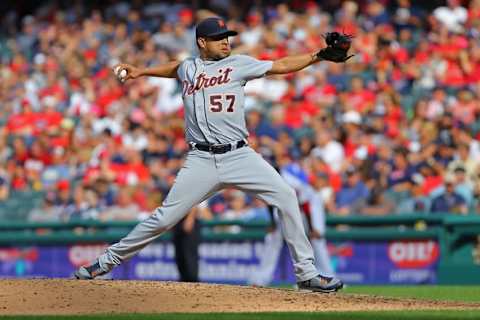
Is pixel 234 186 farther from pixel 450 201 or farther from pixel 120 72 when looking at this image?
pixel 450 201

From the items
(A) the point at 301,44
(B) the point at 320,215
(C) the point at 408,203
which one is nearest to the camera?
(B) the point at 320,215

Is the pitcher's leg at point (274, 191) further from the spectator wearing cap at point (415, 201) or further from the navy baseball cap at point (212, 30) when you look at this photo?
the spectator wearing cap at point (415, 201)

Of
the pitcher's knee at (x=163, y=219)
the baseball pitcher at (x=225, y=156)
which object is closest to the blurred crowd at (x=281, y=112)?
the baseball pitcher at (x=225, y=156)

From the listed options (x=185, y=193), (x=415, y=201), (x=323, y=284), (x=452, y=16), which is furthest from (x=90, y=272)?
(x=452, y=16)

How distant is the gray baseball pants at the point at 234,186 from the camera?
28.7 ft

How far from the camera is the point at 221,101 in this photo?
8.79 m

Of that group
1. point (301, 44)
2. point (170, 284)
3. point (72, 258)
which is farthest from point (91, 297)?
point (301, 44)

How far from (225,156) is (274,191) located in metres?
0.46

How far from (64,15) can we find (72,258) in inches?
330

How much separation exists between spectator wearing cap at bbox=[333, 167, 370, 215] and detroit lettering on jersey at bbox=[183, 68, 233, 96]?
733cm

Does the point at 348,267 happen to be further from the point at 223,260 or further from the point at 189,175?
the point at 189,175

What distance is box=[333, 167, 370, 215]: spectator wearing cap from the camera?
1598 centimetres

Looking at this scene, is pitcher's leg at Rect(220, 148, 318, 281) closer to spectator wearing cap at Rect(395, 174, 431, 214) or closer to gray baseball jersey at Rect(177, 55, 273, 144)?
gray baseball jersey at Rect(177, 55, 273, 144)

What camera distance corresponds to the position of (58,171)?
781 inches
